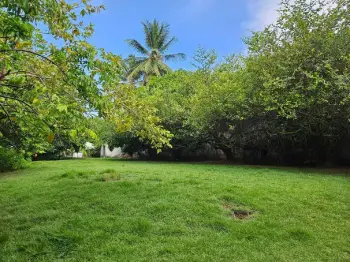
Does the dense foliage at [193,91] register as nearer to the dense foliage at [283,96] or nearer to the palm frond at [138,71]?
the dense foliage at [283,96]

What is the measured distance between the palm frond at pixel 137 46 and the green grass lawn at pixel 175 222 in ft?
70.3

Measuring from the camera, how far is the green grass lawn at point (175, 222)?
3402 millimetres

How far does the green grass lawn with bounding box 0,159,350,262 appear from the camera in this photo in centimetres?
340

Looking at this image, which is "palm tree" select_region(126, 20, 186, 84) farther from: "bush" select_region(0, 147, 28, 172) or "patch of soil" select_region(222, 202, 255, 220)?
"patch of soil" select_region(222, 202, 255, 220)

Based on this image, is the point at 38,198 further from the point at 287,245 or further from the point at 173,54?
the point at 173,54

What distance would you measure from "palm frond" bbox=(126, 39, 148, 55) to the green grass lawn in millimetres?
21418

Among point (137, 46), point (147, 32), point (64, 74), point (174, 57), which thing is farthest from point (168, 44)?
point (64, 74)

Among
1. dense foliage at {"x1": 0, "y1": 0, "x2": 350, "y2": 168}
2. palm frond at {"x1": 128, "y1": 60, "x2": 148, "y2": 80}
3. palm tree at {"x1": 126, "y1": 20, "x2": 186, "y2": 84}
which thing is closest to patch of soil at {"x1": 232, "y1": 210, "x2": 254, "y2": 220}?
dense foliage at {"x1": 0, "y1": 0, "x2": 350, "y2": 168}

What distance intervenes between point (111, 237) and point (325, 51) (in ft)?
25.9

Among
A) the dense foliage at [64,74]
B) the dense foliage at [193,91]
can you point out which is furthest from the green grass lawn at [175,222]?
the dense foliage at [64,74]

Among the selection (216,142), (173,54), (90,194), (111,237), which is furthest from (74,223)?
(173,54)

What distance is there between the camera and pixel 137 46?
1024 inches

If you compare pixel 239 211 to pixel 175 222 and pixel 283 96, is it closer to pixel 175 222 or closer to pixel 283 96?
pixel 175 222

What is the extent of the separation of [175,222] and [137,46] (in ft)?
78.2
